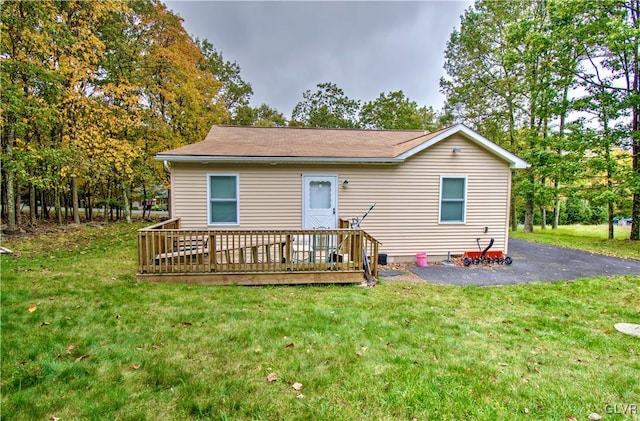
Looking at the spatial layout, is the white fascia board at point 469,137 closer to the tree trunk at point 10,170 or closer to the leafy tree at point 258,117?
the tree trunk at point 10,170

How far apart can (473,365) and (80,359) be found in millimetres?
3867

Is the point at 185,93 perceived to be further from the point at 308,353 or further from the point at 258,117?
the point at 308,353

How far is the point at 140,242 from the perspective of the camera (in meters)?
5.54

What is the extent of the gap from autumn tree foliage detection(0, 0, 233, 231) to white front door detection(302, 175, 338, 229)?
8.21m

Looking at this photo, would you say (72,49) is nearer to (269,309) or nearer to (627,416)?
(269,309)

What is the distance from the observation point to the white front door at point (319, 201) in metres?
8.20

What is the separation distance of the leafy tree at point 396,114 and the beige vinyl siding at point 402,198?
54.6ft

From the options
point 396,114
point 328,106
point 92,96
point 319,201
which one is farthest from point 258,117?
point 319,201

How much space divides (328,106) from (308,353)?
28.4 metres

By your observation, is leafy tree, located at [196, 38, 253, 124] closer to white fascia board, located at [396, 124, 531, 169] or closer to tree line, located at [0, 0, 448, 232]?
tree line, located at [0, 0, 448, 232]

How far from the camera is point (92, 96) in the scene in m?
12.2

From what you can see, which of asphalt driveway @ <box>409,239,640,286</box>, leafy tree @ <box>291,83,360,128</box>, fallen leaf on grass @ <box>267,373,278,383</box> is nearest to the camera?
fallen leaf on grass @ <box>267,373,278,383</box>

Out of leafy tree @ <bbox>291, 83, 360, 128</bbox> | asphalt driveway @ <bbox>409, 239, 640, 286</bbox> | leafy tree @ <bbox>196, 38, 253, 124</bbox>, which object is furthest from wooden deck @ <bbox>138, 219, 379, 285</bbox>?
leafy tree @ <bbox>291, 83, 360, 128</bbox>

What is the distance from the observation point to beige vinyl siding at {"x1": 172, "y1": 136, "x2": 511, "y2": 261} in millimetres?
8016
